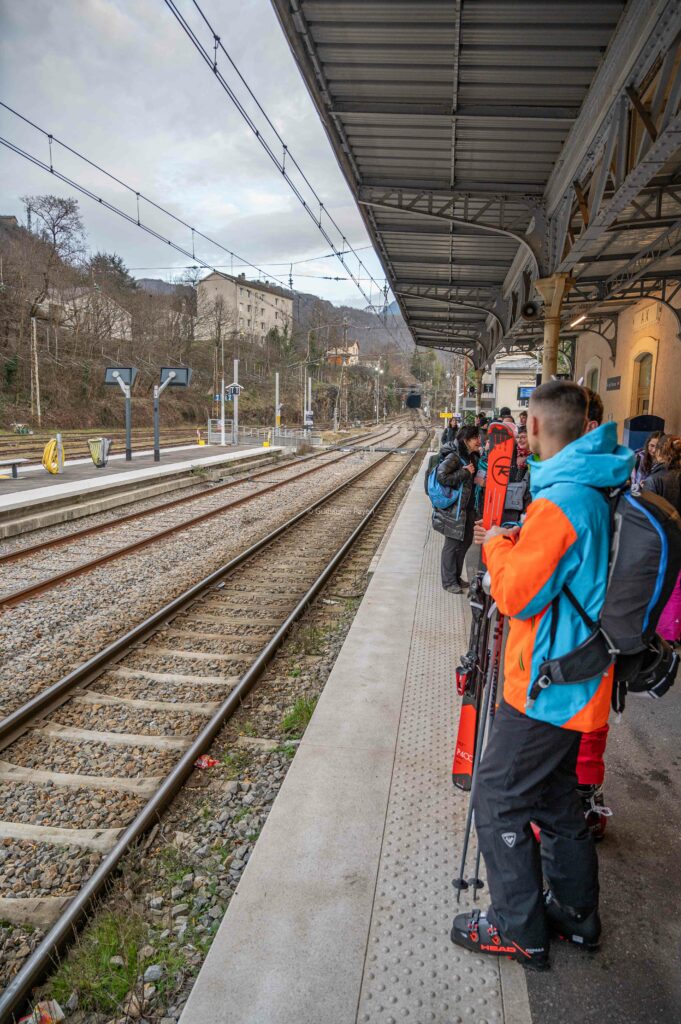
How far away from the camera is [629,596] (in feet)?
6.44

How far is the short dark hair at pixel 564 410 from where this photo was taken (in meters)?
2.21

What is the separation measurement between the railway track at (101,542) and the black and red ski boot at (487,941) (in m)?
6.28

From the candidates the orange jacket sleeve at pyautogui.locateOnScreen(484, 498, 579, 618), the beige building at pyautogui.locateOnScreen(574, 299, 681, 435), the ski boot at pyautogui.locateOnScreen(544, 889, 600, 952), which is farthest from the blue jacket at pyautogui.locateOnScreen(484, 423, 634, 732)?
the beige building at pyautogui.locateOnScreen(574, 299, 681, 435)

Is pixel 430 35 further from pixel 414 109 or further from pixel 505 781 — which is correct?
pixel 505 781

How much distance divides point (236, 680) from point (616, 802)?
311cm

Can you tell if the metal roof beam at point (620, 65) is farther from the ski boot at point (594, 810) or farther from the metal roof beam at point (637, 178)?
the ski boot at point (594, 810)

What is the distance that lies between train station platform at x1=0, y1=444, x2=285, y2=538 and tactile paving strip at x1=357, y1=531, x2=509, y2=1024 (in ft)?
30.8

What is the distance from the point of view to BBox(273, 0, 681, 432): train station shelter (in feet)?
18.4

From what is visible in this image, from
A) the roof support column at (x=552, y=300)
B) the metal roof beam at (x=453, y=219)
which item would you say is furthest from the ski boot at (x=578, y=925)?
the metal roof beam at (x=453, y=219)

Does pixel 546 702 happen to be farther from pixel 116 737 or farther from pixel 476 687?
pixel 116 737

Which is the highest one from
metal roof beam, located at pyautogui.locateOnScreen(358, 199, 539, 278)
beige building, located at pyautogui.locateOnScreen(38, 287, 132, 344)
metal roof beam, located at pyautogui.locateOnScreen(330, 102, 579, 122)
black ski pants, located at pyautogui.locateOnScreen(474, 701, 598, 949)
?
beige building, located at pyautogui.locateOnScreen(38, 287, 132, 344)

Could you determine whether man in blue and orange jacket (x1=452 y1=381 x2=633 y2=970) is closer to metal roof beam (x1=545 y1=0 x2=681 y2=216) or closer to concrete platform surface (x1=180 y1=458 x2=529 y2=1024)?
concrete platform surface (x1=180 y1=458 x2=529 y2=1024)

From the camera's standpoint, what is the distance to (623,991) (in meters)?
2.17

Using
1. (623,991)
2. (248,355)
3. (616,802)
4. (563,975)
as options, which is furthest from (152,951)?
(248,355)
